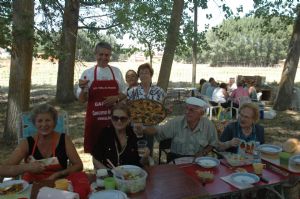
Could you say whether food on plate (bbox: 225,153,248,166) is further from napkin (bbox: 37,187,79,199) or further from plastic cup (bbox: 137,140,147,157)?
napkin (bbox: 37,187,79,199)

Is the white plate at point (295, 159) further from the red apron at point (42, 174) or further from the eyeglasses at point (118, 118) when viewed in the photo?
the red apron at point (42, 174)

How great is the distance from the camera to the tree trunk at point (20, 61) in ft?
18.7

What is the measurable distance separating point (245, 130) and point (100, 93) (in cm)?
181

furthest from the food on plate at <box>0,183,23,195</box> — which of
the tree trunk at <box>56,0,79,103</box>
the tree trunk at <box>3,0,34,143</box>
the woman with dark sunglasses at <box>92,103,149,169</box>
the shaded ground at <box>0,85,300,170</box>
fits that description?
the tree trunk at <box>56,0,79,103</box>

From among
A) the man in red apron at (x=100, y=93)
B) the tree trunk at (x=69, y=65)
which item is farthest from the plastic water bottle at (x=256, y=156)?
the tree trunk at (x=69, y=65)

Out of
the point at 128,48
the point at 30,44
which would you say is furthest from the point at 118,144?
the point at 128,48

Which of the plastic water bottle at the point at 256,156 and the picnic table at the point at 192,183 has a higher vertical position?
the plastic water bottle at the point at 256,156

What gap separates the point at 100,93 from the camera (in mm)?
3900

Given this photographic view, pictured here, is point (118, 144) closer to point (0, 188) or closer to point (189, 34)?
point (0, 188)

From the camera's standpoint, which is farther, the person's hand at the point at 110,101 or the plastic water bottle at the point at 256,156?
the person's hand at the point at 110,101

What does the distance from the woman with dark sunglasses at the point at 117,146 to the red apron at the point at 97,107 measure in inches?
28.9

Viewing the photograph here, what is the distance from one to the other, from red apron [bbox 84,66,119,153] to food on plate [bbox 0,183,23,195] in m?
1.56

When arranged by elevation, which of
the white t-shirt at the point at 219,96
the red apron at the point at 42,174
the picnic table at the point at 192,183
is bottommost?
the red apron at the point at 42,174

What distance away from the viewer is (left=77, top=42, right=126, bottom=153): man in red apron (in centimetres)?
381
